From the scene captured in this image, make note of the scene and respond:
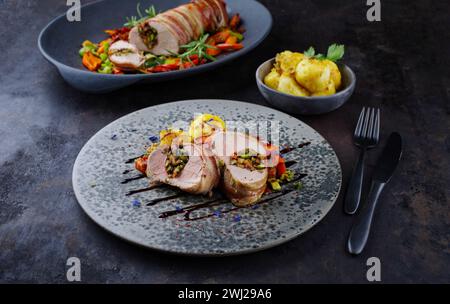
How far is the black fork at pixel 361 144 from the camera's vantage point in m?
2.01

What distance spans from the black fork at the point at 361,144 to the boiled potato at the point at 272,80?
0.45m

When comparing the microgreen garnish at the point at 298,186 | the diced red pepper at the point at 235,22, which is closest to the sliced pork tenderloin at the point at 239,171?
the microgreen garnish at the point at 298,186

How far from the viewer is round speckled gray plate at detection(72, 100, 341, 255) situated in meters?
1.75

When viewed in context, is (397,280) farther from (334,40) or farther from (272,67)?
(334,40)

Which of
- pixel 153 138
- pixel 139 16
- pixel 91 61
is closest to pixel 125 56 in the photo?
pixel 91 61

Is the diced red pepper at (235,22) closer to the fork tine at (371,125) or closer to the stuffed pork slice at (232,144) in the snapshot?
the fork tine at (371,125)

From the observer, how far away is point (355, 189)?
2053 mm

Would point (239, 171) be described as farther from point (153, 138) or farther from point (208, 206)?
point (153, 138)

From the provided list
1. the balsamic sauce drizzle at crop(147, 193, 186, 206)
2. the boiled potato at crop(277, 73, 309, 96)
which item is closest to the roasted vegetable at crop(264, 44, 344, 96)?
the boiled potato at crop(277, 73, 309, 96)

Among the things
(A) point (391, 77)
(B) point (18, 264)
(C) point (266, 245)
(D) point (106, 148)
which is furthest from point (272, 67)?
(B) point (18, 264)

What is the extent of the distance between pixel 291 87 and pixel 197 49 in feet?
2.76

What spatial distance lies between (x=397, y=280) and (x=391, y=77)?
1601 mm

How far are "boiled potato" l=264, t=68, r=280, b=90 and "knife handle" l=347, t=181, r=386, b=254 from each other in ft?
2.80

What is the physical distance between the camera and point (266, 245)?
1.72 meters
